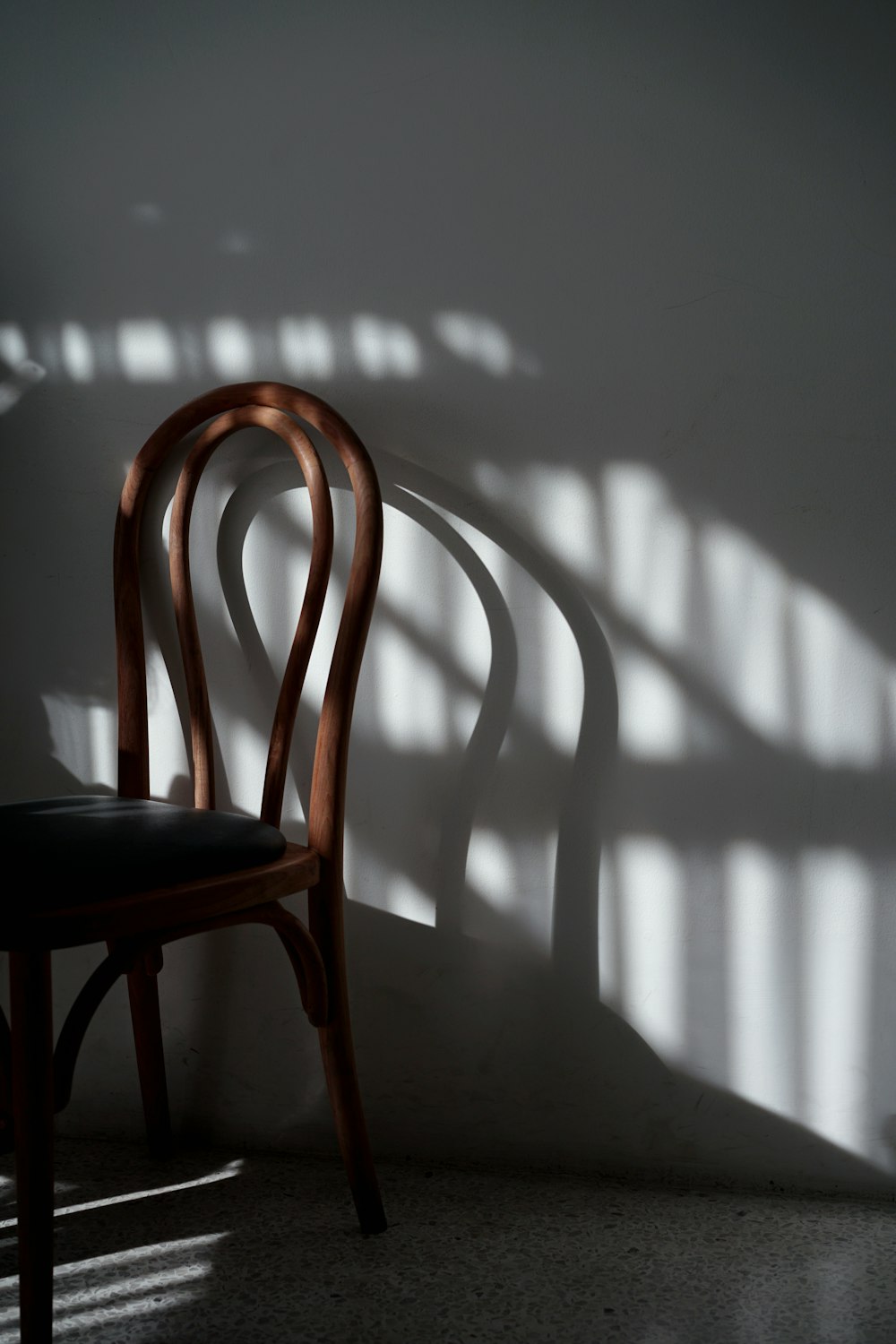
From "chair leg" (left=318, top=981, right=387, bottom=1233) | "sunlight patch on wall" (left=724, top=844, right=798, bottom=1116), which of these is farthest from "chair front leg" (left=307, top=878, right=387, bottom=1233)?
"sunlight patch on wall" (left=724, top=844, right=798, bottom=1116)

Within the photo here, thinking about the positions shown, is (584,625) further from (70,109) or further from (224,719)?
(70,109)

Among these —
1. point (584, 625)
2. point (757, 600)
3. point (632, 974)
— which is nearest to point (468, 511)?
point (584, 625)

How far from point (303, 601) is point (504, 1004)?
0.59 m

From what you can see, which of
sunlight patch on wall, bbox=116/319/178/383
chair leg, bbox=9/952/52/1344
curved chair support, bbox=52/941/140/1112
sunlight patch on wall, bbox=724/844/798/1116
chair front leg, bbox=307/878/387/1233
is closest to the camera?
chair leg, bbox=9/952/52/1344

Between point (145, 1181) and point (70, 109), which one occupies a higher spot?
point (70, 109)

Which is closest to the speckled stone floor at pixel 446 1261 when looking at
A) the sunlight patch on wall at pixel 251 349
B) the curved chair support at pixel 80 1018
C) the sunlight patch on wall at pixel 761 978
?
the sunlight patch on wall at pixel 761 978

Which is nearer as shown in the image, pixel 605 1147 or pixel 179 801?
pixel 605 1147

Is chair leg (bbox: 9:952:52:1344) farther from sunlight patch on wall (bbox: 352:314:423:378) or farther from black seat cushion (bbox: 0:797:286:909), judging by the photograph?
sunlight patch on wall (bbox: 352:314:423:378)

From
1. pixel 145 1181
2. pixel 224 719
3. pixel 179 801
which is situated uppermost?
pixel 224 719

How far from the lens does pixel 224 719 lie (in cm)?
140

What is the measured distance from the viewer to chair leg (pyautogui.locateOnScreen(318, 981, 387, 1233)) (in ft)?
3.79

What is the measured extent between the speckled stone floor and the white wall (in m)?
0.07

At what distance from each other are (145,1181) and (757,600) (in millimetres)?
1084

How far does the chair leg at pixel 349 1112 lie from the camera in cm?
116
